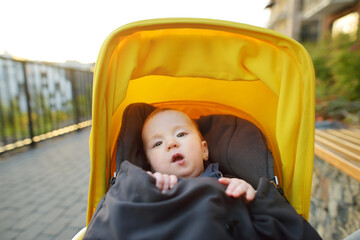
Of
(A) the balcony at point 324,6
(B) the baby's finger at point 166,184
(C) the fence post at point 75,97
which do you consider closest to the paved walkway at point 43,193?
(B) the baby's finger at point 166,184

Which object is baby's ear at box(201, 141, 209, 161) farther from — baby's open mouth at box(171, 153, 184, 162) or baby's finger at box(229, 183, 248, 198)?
baby's finger at box(229, 183, 248, 198)

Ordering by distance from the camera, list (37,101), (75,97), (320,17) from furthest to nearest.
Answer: (320,17), (75,97), (37,101)

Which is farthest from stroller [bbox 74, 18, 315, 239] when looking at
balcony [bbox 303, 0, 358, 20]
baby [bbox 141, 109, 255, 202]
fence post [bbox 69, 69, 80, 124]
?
balcony [bbox 303, 0, 358, 20]

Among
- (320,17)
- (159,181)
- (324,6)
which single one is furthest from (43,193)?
(320,17)

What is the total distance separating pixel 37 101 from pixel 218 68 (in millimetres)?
4966

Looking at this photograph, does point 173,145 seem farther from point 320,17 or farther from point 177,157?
point 320,17

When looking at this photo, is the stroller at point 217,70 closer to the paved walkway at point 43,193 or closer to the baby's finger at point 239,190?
the baby's finger at point 239,190

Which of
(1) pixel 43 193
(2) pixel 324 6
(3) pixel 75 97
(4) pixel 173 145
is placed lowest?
(1) pixel 43 193

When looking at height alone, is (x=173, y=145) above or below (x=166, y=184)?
above

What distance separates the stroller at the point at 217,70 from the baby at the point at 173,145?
0.15 meters

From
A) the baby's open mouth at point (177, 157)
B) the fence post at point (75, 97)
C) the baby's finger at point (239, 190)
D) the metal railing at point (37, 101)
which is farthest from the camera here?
the fence post at point (75, 97)

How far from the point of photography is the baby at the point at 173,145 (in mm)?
1424

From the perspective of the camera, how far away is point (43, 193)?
3078 mm

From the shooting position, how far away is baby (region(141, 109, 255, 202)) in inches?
56.1
